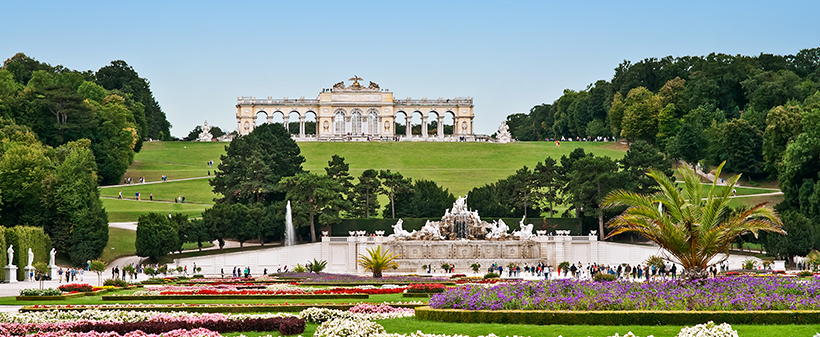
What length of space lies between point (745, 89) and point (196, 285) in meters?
60.8

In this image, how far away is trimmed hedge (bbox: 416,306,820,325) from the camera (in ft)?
49.5

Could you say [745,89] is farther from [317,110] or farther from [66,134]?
[66,134]

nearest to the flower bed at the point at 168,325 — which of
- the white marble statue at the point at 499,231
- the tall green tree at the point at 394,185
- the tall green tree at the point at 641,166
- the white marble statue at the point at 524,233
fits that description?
the white marble statue at the point at 499,231

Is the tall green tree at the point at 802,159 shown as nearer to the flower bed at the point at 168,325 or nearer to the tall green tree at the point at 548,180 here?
the tall green tree at the point at 548,180

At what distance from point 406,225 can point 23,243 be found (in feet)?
68.2

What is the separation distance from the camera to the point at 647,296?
16.4m

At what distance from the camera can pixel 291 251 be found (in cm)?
4931

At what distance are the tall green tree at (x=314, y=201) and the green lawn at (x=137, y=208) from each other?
22.1ft

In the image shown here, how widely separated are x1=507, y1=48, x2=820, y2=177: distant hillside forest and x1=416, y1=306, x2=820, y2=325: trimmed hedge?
4504 centimetres

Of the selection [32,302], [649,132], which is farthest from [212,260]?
[649,132]

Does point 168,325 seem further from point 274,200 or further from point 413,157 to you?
point 413,157

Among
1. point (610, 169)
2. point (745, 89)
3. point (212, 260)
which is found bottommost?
point (212, 260)

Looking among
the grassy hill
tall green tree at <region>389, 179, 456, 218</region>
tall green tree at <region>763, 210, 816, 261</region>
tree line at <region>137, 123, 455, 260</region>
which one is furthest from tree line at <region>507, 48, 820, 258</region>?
tree line at <region>137, 123, 455, 260</region>

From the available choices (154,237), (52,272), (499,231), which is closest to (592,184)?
(499,231)
